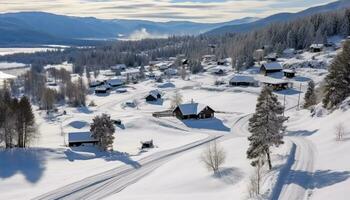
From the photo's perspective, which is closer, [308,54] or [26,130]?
[26,130]

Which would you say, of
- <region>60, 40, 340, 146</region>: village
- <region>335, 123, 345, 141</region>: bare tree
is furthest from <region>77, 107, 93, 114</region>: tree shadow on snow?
<region>335, 123, 345, 141</region>: bare tree

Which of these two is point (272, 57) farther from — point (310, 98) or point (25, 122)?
point (25, 122)

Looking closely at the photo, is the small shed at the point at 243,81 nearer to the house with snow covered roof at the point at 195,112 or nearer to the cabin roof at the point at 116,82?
the house with snow covered roof at the point at 195,112

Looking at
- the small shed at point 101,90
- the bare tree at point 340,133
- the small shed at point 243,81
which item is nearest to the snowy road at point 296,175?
the bare tree at point 340,133

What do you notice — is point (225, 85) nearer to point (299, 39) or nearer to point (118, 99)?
point (118, 99)

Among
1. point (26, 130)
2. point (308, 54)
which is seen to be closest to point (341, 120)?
point (26, 130)

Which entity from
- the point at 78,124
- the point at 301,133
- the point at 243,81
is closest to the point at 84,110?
the point at 78,124
